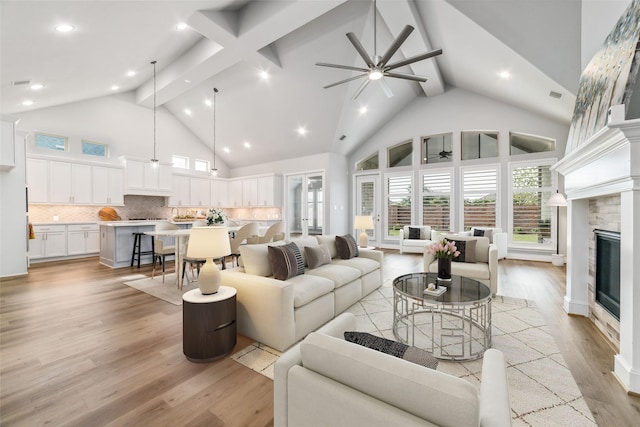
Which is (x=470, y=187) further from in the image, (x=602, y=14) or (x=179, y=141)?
(x=179, y=141)

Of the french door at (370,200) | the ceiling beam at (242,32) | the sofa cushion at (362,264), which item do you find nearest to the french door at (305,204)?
the french door at (370,200)

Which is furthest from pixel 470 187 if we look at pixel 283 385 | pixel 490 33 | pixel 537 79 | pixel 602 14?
pixel 283 385

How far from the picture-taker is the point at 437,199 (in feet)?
25.5

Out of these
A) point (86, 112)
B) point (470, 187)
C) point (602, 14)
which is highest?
point (86, 112)

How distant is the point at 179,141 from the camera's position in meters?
9.04

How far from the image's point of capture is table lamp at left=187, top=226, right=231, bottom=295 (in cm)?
231

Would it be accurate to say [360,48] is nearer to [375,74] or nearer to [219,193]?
[375,74]

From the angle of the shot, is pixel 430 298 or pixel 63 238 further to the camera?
pixel 63 238

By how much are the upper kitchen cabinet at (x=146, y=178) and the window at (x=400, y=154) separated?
22.3 feet

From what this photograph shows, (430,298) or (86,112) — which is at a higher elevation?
(86,112)

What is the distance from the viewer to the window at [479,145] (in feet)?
23.3

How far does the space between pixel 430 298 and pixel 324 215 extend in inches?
232

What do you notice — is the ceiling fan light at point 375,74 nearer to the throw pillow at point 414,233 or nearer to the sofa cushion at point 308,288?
the sofa cushion at point 308,288

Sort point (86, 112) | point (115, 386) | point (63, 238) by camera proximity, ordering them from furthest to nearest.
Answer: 1. point (86, 112)
2. point (63, 238)
3. point (115, 386)
